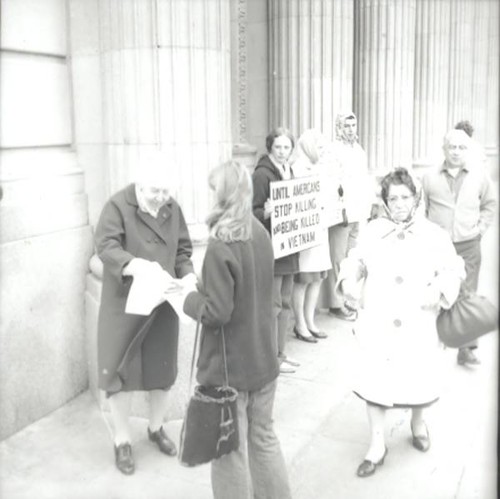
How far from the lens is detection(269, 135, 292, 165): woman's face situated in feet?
21.1

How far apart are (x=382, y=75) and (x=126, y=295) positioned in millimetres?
6800

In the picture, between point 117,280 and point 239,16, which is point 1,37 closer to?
point 117,280

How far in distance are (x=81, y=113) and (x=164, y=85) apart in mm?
689

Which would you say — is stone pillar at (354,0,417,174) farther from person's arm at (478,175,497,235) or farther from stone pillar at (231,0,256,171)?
person's arm at (478,175,497,235)

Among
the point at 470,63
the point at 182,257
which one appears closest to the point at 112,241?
the point at 182,257

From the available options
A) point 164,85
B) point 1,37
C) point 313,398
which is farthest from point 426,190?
point 1,37

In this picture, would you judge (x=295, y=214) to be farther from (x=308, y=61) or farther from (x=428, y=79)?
(x=428, y=79)

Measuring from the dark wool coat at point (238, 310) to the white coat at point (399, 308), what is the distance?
38.9 inches

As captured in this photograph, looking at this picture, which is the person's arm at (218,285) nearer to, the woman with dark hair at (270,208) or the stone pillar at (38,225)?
the stone pillar at (38,225)

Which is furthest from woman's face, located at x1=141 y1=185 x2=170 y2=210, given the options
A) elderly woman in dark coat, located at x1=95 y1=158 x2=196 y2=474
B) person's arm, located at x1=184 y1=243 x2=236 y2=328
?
person's arm, located at x1=184 y1=243 x2=236 y2=328

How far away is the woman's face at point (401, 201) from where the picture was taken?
434cm

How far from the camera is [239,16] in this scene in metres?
8.18

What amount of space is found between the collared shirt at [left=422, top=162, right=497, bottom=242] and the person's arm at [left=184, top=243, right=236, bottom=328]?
3363 millimetres

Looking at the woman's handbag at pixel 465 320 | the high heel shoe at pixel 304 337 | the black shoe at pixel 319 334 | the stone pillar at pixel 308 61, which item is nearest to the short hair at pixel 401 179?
the woman's handbag at pixel 465 320
